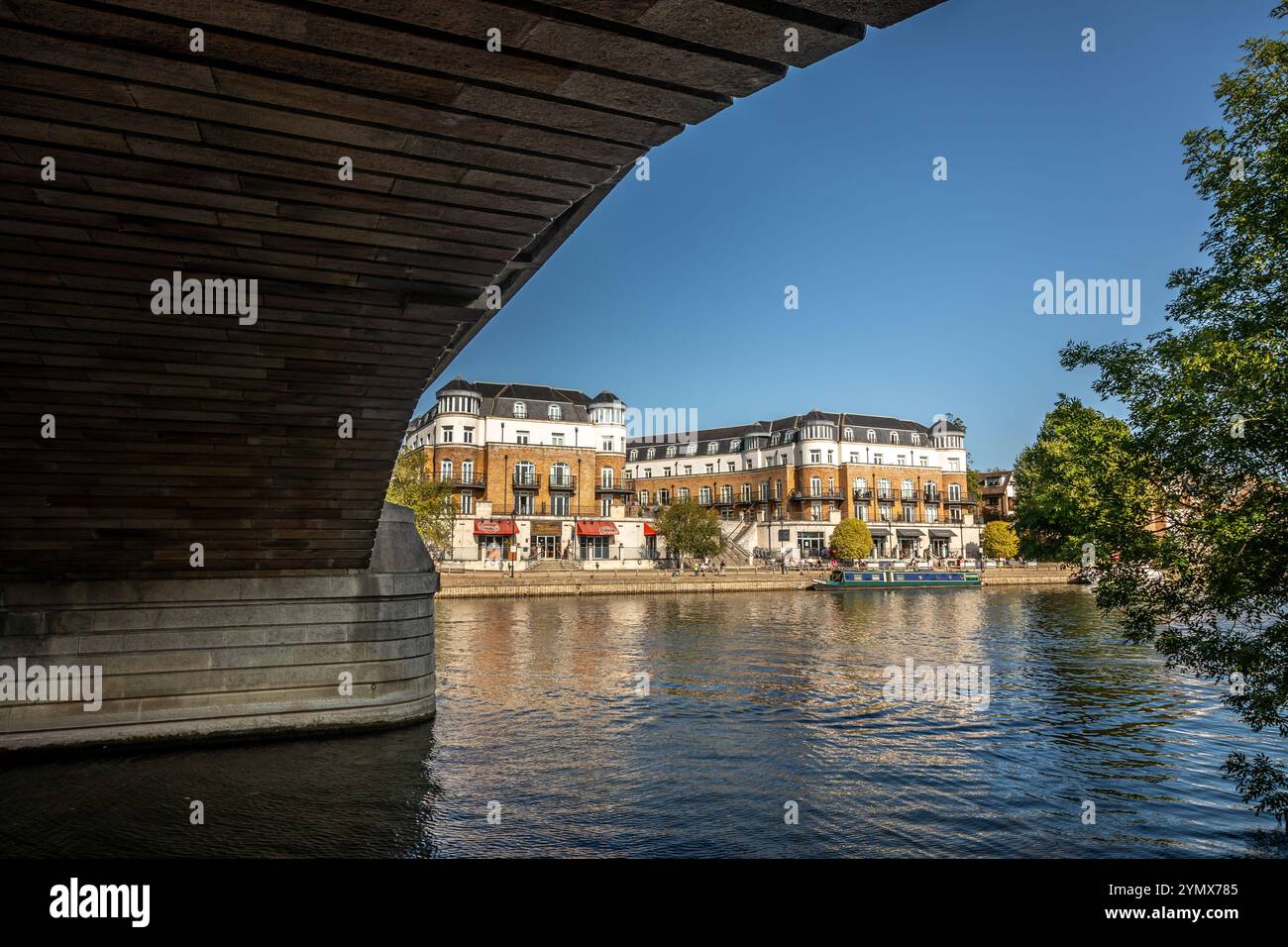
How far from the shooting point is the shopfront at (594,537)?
216 ft

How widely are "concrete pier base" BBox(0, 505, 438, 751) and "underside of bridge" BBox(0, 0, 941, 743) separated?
0.16ft

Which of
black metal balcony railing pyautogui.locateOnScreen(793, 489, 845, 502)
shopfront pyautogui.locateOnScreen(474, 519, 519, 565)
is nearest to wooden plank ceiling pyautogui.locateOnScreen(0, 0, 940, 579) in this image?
shopfront pyautogui.locateOnScreen(474, 519, 519, 565)

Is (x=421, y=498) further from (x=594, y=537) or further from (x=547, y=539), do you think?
(x=594, y=537)

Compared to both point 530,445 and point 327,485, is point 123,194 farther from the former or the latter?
point 530,445

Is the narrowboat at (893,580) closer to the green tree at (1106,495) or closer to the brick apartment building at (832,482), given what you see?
the brick apartment building at (832,482)

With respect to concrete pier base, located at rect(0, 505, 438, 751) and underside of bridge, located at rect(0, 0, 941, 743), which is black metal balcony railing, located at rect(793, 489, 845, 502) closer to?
concrete pier base, located at rect(0, 505, 438, 751)

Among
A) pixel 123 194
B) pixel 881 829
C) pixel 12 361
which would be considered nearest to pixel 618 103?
pixel 123 194

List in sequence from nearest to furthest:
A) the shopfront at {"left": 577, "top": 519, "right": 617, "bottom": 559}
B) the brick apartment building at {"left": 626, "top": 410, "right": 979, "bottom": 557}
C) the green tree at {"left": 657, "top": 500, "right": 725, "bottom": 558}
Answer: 1. the green tree at {"left": 657, "top": 500, "right": 725, "bottom": 558}
2. the shopfront at {"left": 577, "top": 519, "right": 617, "bottom": 559}
3. the brick apartment building at {"left": 626, "top": 410, "right": 979, "bottom": 557}

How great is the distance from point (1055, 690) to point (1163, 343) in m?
12.0

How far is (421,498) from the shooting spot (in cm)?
4806

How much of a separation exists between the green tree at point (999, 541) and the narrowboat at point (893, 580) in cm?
1905

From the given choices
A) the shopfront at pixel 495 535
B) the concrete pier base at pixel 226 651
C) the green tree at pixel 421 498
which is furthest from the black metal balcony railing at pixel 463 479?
the concrete pier base at pixel 226 651

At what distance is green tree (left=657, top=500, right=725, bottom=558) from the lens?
205 ft
